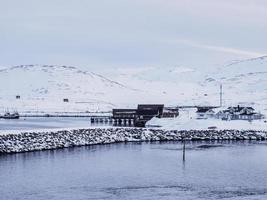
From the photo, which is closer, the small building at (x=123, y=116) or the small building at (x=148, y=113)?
the small building at (x=148, y=113)

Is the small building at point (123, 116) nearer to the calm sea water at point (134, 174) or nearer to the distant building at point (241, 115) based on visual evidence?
the distant building at point (241, 115)

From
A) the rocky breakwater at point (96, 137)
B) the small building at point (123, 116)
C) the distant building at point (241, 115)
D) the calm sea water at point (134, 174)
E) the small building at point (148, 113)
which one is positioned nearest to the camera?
the calm sea water at point (134, 174)

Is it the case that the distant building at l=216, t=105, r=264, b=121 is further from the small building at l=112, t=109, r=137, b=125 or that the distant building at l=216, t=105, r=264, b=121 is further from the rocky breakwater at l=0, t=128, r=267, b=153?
the rocky breakwater at l=0, t=128, r=267, b=153

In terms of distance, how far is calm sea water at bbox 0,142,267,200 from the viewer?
1305 inches

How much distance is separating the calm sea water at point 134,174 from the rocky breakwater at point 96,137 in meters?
2.17

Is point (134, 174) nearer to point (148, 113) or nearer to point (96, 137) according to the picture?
point (96, 137)

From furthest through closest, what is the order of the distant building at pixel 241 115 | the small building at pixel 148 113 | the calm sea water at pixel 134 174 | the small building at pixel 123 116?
1. the small building at pixel 123 116
2. the small building at pixel 148 113
3. the distant building at pixel 241 115
4. the calm sea water at pixel 134 174

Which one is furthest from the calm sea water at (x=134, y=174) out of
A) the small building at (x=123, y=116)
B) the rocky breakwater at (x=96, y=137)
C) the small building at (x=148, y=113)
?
the small building at (x=123, y=116)

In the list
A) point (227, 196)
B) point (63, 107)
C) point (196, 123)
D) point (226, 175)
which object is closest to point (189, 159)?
point (226, 175)

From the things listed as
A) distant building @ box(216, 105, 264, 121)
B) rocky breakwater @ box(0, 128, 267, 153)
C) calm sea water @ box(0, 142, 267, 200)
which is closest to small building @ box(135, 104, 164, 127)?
distant building @ box(216, 105, 264, 121)

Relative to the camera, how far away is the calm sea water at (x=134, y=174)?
33.2 meters

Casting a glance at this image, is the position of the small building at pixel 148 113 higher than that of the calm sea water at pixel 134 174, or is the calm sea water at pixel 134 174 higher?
the small building at pixel 148 113

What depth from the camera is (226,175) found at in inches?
1567

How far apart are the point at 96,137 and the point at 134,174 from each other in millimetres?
23980
